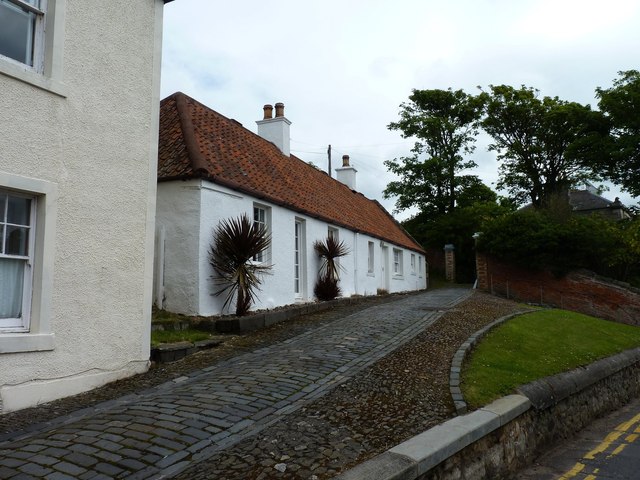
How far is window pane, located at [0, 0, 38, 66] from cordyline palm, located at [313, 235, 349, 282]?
999 cm

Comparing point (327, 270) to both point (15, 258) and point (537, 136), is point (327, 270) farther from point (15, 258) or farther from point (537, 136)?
point (537, 136)

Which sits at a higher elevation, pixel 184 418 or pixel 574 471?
pixel 184 418

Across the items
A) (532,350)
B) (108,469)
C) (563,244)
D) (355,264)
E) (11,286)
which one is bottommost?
(108,469)

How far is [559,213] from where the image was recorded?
2236 cm

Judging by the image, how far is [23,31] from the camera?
19.8ft

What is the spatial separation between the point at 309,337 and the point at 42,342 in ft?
15.5

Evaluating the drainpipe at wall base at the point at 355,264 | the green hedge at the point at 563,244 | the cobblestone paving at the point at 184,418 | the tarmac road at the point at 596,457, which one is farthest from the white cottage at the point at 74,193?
the green hedge at the point at 563,244

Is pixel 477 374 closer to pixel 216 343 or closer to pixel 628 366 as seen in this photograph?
pixel 216 343

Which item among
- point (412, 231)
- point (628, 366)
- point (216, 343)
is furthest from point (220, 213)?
point (412, 231)

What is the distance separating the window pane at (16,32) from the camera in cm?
580

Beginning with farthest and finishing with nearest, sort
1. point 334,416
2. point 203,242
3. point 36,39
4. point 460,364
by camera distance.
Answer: point 203,242 → point 460,364 → point 36,39 → point 334,416

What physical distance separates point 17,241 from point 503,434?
578cm

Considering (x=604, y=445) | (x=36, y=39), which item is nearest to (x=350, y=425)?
(x=604, y=445)

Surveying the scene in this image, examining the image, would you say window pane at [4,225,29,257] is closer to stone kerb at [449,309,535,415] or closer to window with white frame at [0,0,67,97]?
window with white frame at [0,0,67,97]
